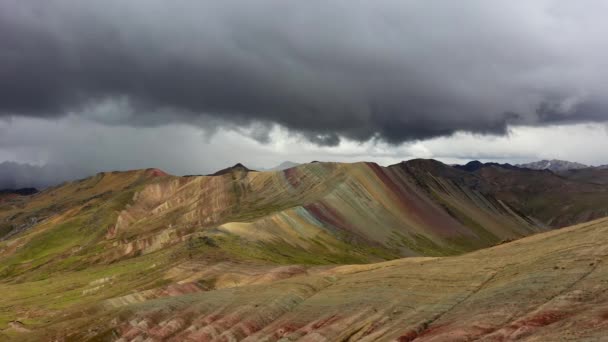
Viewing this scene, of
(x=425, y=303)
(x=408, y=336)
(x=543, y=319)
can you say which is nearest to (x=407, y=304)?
(x=425, y=303)

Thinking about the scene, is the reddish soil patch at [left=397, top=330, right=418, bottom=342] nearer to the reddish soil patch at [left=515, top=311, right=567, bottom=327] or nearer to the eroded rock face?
the eroded rock face

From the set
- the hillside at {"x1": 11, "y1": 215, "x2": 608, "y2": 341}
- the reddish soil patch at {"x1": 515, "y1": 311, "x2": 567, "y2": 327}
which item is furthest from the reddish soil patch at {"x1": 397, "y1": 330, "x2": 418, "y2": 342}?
the reddish soil patch at {"x1": 515, "y1": 311, "x2": 567, "y2": 327}

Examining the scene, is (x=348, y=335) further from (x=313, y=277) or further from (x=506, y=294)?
(x=313, y=277)

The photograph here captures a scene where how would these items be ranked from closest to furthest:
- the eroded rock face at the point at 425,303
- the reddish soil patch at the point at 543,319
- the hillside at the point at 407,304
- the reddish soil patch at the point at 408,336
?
the reddish soil patch at the point at 543,319
the eroded rock face at the point at 425,303
the hillside at the point at 407,304
the reddish soil patch at the point at 408,336

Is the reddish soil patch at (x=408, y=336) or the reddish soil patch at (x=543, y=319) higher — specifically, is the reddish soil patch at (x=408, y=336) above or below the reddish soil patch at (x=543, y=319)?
below

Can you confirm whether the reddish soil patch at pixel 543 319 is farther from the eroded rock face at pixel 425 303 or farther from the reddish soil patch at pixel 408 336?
the reddish soil patch at pixel 408 336

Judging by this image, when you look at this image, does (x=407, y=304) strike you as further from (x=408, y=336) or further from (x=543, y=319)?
(x=543, y=319)

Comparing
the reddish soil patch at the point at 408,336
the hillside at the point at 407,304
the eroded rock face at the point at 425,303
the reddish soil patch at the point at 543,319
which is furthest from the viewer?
the reddish soil patch at the point at 408,336

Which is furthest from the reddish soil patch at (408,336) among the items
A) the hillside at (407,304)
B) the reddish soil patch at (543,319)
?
the reddish soil patch at (543,319)

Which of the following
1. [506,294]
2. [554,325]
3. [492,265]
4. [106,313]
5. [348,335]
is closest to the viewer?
[554,325]

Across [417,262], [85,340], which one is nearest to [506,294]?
[417,262]

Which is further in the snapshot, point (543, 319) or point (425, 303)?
point (425, 303)
